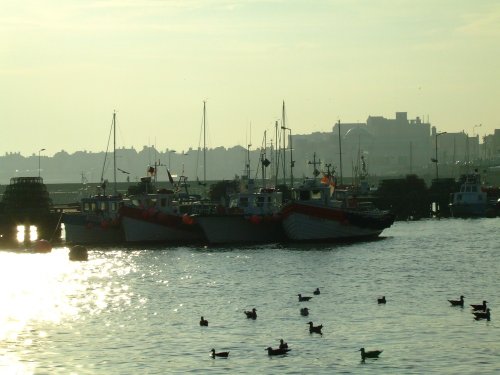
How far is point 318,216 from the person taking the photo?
3794 inches

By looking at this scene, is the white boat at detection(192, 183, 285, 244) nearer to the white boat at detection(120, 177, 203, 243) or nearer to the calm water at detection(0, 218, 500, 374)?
the white boat at detection(120, 177, 203, 243)

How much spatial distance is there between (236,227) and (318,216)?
21.6ft

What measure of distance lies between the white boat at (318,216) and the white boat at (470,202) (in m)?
56.3

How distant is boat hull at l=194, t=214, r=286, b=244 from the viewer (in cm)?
9869

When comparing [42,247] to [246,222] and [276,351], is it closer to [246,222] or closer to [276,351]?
[246,222]

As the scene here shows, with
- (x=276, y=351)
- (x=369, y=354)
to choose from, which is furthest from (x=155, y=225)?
(x=369, y=354)

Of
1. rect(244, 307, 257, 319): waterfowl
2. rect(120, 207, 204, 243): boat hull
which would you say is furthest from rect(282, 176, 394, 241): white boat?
rect(244, 307, 257, 319): waterfowl

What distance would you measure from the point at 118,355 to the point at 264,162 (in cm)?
6613

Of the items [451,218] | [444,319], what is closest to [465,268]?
[444,319]

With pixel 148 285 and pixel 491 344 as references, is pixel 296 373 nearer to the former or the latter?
pixel 491 344

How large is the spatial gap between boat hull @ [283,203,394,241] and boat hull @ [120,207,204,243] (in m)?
8.19

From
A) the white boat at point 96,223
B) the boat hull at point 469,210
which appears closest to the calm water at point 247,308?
the white boat at point 96,223

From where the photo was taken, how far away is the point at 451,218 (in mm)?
155250

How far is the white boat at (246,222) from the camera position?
98.8m
